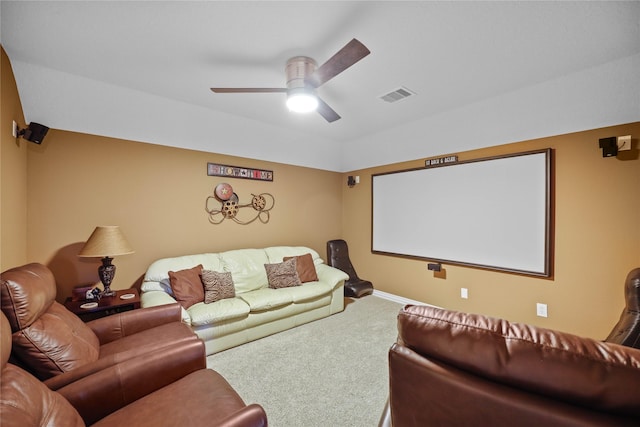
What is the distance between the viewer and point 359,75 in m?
2.53

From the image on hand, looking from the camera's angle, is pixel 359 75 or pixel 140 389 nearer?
pixel 140 389

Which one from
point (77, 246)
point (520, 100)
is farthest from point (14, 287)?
point (520, 100)

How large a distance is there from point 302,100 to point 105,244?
2.27 meters

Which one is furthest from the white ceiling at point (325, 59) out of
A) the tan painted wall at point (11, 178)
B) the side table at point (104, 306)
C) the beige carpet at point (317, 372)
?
the beige carpet at point (317, 372)

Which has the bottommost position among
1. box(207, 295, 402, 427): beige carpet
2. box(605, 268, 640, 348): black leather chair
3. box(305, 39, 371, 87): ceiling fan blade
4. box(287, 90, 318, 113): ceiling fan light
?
box(207, 295, 402, 427): beige carpet

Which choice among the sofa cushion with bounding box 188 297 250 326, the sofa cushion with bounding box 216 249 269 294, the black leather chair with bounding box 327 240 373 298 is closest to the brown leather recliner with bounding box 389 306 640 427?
the sofa cushion with bounding box 188 297 250 326

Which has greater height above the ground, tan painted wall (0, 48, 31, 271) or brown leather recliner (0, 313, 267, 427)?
tan painted wall (0, 48, 31, 271)

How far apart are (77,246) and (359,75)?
11.2 feet

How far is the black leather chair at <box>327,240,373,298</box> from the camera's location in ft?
14.0

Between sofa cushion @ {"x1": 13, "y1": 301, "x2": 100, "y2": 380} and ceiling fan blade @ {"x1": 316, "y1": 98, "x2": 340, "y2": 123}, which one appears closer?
sofa cushion @ {"x1": 13, "y1": 301, "x2": 100, "y2": 380}

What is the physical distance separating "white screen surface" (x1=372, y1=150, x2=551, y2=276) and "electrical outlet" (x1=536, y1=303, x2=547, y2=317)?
351mm

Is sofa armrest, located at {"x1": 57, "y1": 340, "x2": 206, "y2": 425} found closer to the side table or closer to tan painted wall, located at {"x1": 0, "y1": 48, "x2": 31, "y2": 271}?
the side table

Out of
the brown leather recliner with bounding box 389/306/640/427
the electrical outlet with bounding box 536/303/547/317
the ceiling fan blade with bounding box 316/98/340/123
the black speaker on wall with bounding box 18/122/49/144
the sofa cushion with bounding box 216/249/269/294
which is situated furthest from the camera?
the sofa cushion with bounding box 216/249/269/294

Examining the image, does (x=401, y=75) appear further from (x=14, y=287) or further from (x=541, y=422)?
(x=14, y=287)
